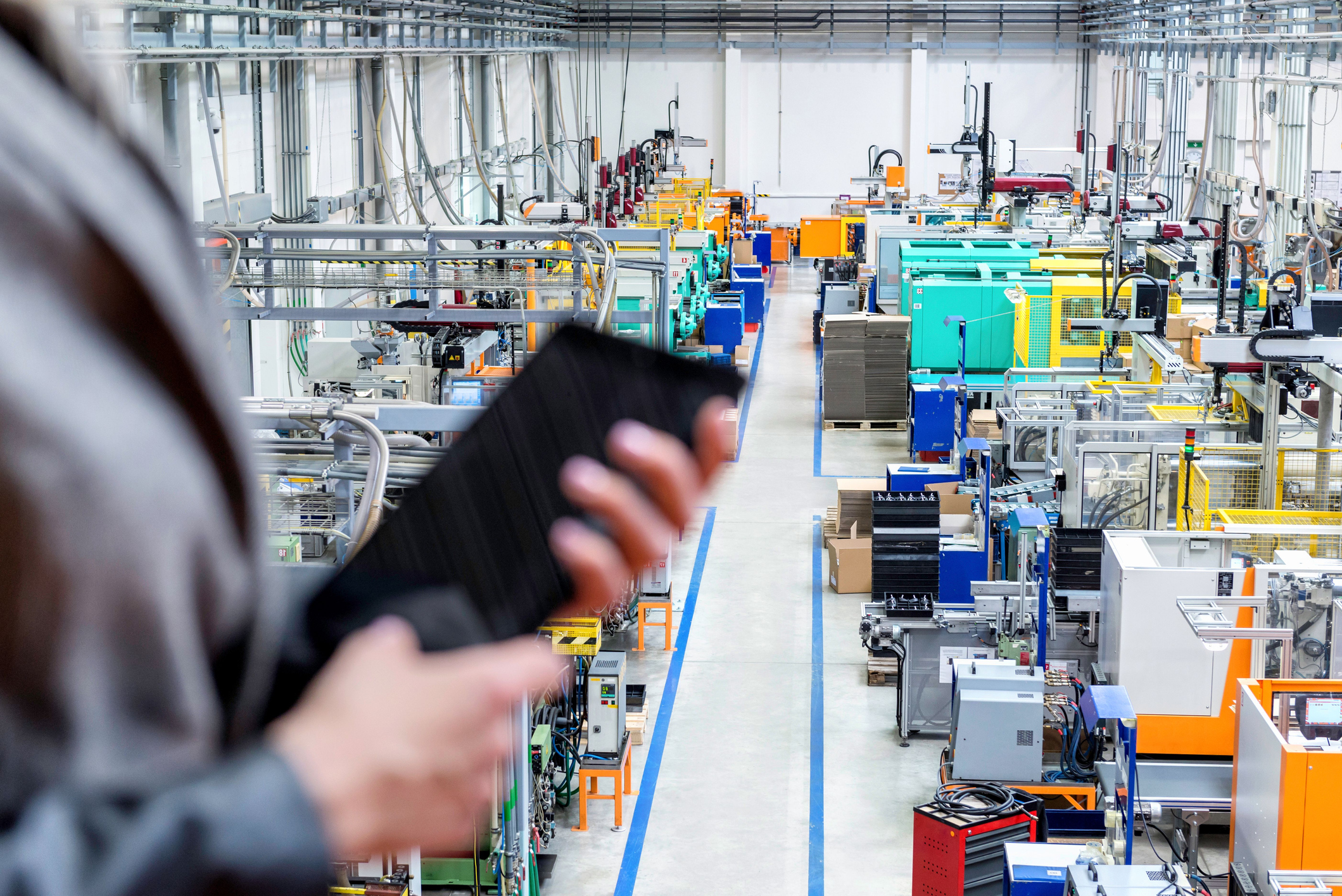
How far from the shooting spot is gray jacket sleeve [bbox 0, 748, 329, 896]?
1.49ft

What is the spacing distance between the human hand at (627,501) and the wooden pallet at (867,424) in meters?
14.5

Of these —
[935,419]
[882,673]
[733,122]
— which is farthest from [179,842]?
[733,122]

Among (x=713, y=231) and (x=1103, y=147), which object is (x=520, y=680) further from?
(x=1103, y=147)

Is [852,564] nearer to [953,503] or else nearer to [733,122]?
[953,503]

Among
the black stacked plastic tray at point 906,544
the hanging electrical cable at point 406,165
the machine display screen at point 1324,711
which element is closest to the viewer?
the machine display screen at point 1324,711

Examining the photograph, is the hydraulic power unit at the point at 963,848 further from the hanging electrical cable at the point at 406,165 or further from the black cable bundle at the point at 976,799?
the hanging electrical cable at the point at 406,165

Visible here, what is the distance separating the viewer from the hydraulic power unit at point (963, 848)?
239 inches

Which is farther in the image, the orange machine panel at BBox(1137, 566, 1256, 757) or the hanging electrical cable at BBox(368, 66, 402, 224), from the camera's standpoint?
the hanging electrical cable at BBox(368, 66, 402, 224)

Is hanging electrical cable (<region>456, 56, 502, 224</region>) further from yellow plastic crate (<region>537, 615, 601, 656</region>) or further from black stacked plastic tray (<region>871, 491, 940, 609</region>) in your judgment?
yellow plastic crate (<region>537, 615, 601, 656</region>)

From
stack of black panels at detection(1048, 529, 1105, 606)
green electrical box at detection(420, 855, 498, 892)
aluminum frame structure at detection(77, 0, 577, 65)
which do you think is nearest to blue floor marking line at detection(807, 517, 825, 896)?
green electrical box at detection(420, 855, 498, 892)

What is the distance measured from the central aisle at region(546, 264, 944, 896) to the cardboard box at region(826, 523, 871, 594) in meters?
0.08

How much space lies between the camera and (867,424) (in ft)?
49.3

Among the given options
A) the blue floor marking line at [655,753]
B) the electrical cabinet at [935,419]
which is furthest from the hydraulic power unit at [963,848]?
the electrical cabinet at [935,419]

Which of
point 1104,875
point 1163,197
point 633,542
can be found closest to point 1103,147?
point 1163,197
